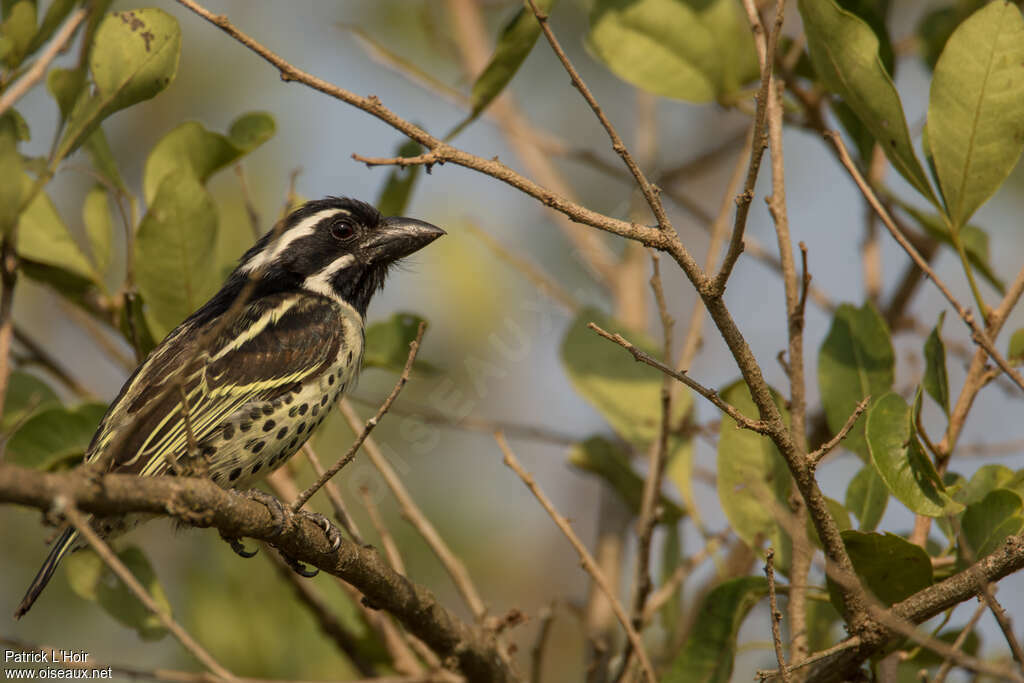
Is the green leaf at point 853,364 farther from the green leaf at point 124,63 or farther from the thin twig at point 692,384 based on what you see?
the green leaf at point 124,63

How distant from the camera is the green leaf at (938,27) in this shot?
4.36 meters

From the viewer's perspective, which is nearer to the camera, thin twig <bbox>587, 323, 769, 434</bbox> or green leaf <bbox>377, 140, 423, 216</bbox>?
thin twig <bbox>587, 323, 769, 434</bbox>

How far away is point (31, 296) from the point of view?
748 cm

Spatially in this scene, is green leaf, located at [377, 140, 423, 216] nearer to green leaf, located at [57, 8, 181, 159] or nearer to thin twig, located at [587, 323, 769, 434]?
green leaf, located at [57, 8, 181, 159]

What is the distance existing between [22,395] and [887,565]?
3.27 metres

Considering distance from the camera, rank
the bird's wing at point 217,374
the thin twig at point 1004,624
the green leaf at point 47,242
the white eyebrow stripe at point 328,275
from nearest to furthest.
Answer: the thin twig at point 1004,624
the bird's wing at point 217,374
the green leaf at point 47,242
the white eyebrow stripe at point 328,275

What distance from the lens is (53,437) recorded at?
165 inches

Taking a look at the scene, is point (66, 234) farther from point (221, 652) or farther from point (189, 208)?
point (221, 652)

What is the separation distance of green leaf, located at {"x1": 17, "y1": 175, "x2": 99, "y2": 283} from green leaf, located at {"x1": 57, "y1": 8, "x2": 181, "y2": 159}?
93cm

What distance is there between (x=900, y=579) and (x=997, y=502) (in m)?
0.35

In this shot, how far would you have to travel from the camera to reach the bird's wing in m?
3.96

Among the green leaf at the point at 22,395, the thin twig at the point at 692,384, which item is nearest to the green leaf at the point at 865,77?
the thin twig at the point at 692,384

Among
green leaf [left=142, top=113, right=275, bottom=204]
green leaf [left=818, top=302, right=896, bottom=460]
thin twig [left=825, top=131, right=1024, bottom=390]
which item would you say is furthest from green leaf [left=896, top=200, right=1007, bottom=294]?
green leaf [left=142, top=113, right=275, bottom=204]

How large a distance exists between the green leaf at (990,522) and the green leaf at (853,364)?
55 cm
